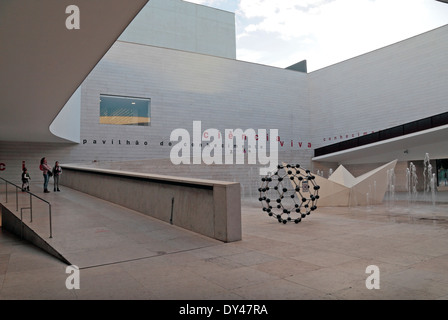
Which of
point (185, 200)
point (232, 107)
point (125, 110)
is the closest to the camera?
point (185, 200)

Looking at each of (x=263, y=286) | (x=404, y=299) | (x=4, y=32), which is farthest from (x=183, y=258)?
(x=4, y=32)

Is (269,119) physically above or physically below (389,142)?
above

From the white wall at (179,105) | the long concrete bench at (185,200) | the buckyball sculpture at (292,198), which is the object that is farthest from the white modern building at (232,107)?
the buckyball sculpture at (292,198)

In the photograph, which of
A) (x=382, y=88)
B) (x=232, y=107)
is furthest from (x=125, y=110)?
(x=382, y=88)

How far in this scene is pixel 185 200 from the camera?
705 centimetres

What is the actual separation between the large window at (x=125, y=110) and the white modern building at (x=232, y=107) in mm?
76

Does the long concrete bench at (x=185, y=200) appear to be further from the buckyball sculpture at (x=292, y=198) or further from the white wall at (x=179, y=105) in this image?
the white wall at (x=179, y=105)

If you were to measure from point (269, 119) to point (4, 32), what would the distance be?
26.3 meters

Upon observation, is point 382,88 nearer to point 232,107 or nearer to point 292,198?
point 232,107

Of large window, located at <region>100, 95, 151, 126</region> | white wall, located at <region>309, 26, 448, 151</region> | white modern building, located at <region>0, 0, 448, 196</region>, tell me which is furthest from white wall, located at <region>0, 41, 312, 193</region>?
white wall, located at <region>309, 26, 448, 151</region>

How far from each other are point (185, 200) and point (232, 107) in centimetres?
2206

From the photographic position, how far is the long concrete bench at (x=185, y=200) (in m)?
5.94

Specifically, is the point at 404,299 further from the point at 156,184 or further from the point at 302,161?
the point at 302,161

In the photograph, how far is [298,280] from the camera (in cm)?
375
